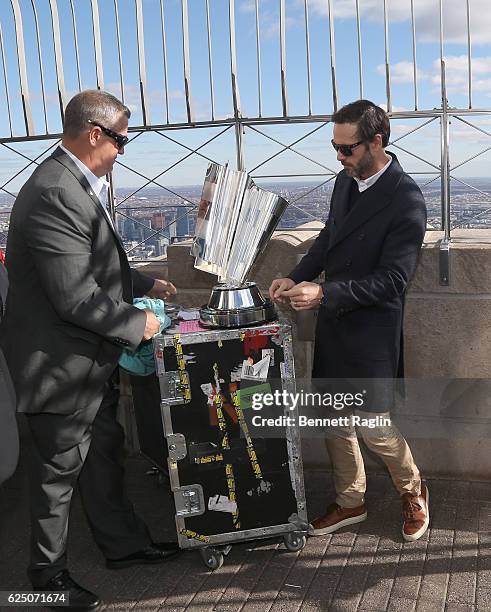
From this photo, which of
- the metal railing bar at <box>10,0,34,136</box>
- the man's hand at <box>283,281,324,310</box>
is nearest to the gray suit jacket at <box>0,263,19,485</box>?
the man's hand at <box>283,281,324,310</box>

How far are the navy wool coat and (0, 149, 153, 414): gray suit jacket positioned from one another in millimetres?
985

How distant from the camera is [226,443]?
318 centimetres

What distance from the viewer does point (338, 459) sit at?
3.55 metres

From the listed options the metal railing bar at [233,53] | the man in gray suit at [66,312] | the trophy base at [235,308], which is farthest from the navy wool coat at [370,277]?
the metal railing bar at [233,53]

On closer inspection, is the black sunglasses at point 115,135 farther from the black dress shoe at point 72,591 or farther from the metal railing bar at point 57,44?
the metal railing bar at point 57,44

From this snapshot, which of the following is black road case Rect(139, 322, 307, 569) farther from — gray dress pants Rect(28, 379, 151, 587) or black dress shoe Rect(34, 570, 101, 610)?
black dress shoe Rect(34, 570, 101, 610)

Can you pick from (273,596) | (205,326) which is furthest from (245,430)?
(273,596)

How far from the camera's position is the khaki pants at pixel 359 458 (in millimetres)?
3391

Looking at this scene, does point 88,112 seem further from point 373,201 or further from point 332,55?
point 332,55

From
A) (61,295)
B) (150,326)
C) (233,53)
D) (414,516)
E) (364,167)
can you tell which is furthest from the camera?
(233,53)

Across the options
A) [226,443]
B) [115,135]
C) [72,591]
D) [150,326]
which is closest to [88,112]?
[115,135]

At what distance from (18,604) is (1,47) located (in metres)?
4.44

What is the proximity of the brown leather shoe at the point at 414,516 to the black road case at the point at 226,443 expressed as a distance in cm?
54

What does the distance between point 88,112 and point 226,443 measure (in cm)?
154
